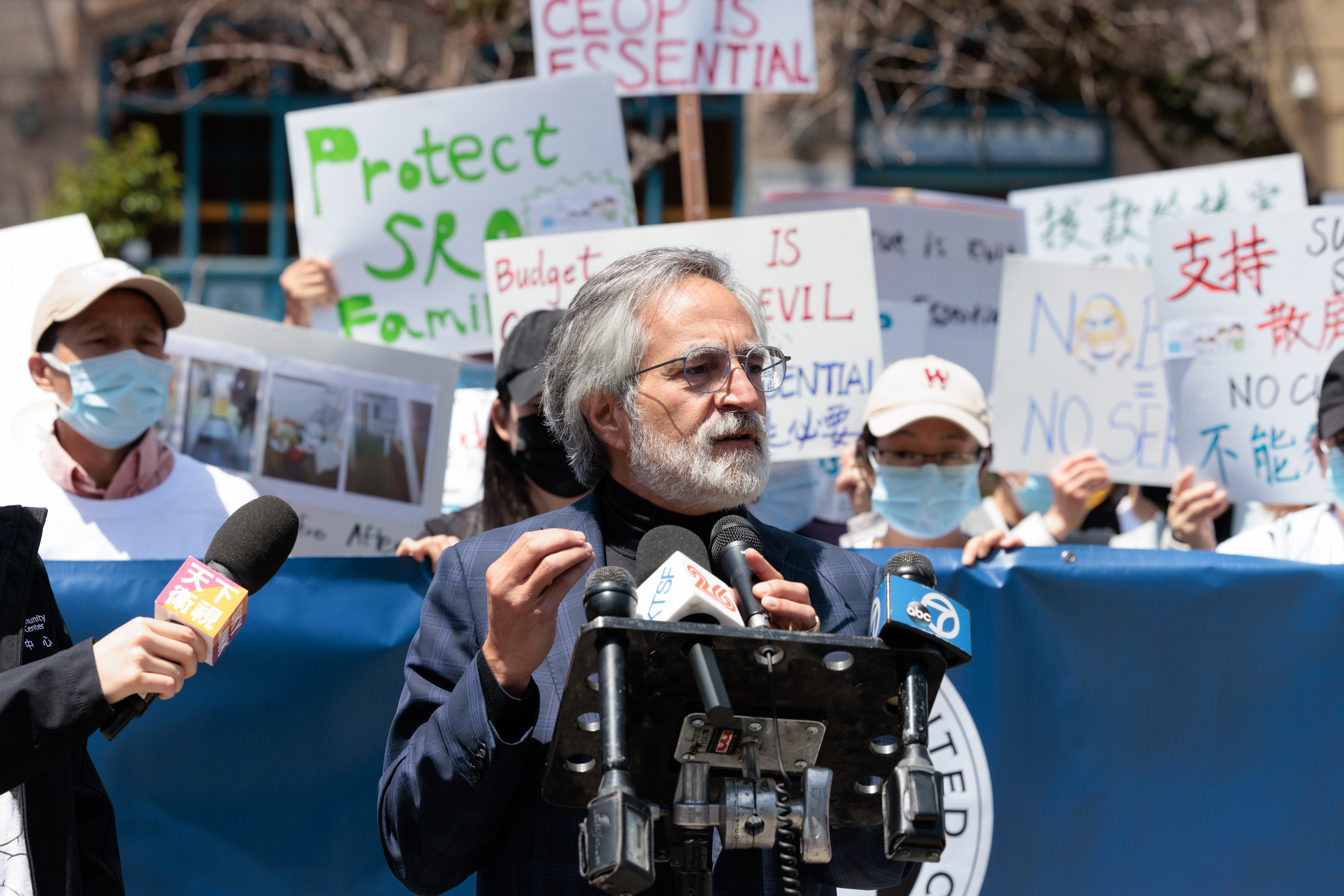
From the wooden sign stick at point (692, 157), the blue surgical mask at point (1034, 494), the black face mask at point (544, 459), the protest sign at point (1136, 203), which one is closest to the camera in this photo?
the black face mask at point (544, 459)

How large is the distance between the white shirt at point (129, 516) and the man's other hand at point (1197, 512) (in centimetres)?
261

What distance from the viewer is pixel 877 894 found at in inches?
113

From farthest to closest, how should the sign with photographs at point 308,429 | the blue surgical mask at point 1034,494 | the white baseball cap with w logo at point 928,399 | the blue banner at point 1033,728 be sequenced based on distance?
the blue surgical mask at point 1034,494
the sign with photographs at point 308,429
the white baseball cap with w logo at point 928,399
the blue banner at point 1033,728

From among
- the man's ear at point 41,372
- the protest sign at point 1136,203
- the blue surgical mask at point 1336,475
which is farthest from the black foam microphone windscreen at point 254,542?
the protest sign at point 1136,203

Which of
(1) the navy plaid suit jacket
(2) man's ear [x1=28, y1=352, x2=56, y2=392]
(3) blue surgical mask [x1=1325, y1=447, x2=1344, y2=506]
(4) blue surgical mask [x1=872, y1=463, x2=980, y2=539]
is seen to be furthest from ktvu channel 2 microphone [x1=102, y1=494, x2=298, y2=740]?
(3) blue surgical mask [x1=1325, y1=447, x2=1344, y2=506]

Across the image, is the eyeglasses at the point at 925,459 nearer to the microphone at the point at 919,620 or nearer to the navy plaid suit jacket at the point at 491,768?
the navy plaid suit jacket at the point at 491,768

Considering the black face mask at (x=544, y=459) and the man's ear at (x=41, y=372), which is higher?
the man's ear at (x=41, y=372)

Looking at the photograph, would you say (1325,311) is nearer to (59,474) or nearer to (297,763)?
(297,763)

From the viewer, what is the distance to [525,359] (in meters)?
3.28

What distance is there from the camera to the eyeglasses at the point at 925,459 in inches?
134

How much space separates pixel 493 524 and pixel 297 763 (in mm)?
712

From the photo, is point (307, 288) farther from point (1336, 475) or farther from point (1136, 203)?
point (1136, 203)

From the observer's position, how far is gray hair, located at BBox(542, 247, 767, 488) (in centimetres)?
206

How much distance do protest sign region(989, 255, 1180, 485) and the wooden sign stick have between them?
1.14 m
